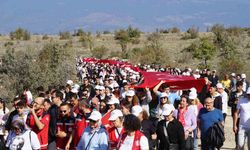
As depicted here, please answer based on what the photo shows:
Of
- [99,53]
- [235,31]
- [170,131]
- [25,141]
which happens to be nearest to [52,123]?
[25,141]

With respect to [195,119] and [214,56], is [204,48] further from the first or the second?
[195,119]

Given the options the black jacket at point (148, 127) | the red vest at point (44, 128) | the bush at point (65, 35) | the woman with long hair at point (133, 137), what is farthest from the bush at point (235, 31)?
the woman with long hair at point (133, 137)

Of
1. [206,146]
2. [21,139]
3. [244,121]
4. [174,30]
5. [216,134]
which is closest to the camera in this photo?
[21,139]

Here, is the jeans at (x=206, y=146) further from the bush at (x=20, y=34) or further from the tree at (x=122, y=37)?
the bush at (x=20, y=34)

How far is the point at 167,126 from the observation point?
30.2 ft

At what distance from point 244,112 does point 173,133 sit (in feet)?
8.29

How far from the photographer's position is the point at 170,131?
9.19m

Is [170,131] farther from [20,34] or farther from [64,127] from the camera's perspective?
[20,34]

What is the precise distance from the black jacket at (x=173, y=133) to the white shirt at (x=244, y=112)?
234 centimetres

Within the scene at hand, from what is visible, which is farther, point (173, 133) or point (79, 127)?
point (173, 133)

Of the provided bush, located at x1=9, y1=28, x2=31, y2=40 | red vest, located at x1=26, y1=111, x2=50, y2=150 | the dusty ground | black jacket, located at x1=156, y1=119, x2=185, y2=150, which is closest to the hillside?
bush, located at x1=9, y1=28, x2=31, y2=40

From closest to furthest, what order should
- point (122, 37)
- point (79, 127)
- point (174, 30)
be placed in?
point (79, 127) → point (122, 37) → point (174, 30)

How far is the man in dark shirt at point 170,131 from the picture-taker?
9.16 meters

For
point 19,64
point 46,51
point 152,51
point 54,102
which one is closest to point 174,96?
point 54,102
